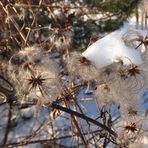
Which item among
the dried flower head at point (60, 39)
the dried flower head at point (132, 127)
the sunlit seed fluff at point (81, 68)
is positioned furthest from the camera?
the dried flower head at point (60, 39)

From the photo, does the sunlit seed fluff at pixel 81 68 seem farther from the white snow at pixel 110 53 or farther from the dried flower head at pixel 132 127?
the dried flower head at pixel 132 127

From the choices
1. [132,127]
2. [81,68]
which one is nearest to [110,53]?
[81,68]

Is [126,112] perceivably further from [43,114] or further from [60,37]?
[43,114]

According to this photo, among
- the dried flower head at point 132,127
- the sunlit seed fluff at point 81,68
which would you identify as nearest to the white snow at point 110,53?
the sunlit seed fluff at point 81,68

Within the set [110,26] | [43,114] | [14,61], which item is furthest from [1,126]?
[14,61]

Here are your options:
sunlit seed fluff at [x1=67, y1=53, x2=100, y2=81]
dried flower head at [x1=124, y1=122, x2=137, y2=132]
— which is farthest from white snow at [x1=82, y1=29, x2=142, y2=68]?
dried flower head at [x1=124, y1=122, x2=137, y2=132]

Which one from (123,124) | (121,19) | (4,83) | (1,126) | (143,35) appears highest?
(121,19)
